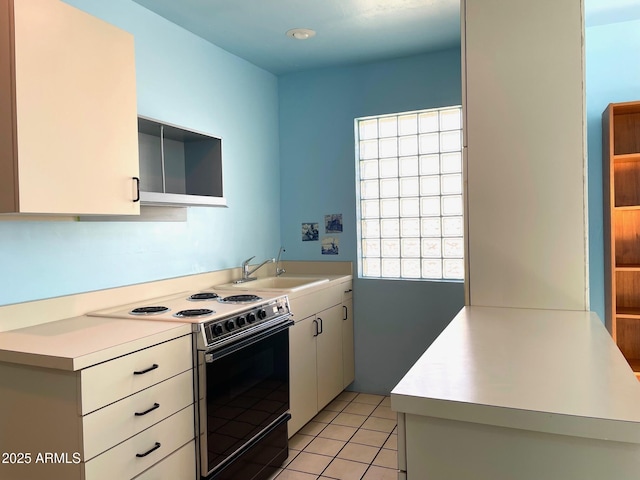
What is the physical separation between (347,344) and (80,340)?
7.44 ft

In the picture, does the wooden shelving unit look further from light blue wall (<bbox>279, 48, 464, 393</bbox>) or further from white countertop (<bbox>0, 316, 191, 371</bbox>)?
white countertop (<bbox>0, 316, 191, 371</bbox>)

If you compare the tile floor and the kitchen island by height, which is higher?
the kitchen island

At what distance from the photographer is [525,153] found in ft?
6.07

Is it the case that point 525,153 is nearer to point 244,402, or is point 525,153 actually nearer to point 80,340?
point 244,402

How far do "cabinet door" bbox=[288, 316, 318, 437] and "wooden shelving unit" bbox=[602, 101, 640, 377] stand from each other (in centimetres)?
187

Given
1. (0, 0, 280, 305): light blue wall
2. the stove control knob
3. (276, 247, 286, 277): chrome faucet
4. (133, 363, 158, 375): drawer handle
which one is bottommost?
(133, 363, 158, 375): drawer handle

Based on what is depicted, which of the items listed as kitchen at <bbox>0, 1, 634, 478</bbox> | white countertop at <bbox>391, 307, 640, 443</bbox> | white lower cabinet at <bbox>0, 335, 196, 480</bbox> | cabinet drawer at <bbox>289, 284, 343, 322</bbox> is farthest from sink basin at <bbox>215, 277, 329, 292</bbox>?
white countertop at <bbox>391, 307, 640, 443</bbox>

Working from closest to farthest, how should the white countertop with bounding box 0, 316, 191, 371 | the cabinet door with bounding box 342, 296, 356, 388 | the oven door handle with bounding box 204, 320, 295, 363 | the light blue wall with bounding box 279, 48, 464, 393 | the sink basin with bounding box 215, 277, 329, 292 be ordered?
the white countertop with bounding box 0, 316, 191, 371 → the oven door handle with bounding box 204, 320, 295, 363 → the sink basin with bounding box 215, 277, 329, 292 → the light blue wall with bounding box 279, 48, 464, 393 → the cabinet door with bounding box 342, 296, 356, 388

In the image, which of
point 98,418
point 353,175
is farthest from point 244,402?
point 353,175

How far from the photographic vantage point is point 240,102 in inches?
136

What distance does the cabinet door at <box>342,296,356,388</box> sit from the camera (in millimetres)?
3602

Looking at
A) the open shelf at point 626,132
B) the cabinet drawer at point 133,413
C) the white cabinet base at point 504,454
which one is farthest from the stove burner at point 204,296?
the open shelf at point 626,132

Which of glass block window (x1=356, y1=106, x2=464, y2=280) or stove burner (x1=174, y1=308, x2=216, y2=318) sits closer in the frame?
stove burner (x1=174, y1=308, x2=216, y2=318)

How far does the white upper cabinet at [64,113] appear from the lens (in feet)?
5.28
